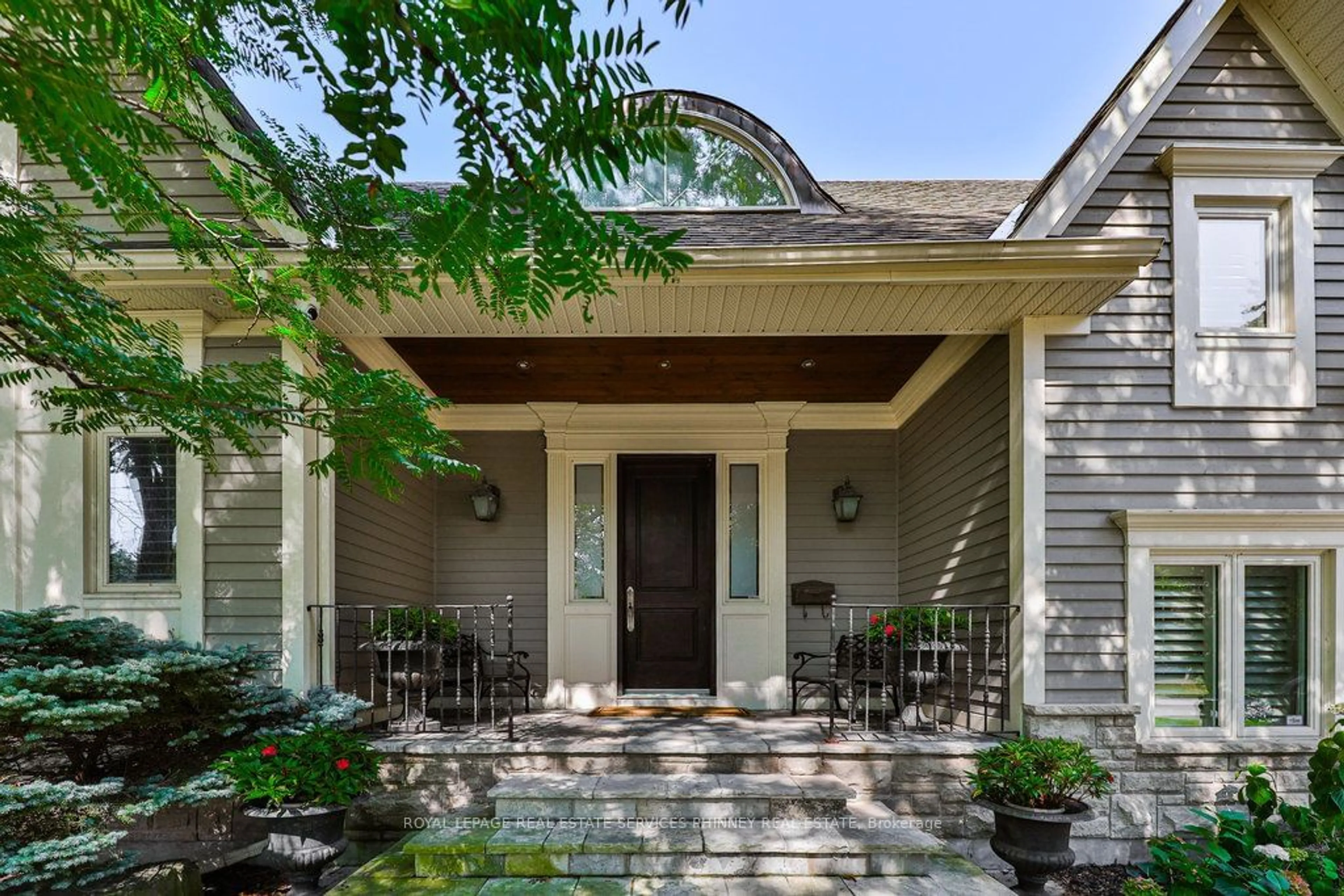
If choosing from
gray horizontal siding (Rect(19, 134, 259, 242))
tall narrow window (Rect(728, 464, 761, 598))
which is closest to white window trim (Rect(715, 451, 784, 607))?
tall narrow window (Rect(728, 464, 761, 598))

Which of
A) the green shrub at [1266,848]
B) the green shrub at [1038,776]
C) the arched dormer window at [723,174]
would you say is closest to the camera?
the green shrub at [1266,848]

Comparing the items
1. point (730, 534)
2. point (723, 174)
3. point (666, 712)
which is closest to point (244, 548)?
point (666, 712)

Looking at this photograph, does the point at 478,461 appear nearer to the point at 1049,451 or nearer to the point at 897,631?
the point at 897,631

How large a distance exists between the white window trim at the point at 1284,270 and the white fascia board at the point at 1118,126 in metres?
0.30

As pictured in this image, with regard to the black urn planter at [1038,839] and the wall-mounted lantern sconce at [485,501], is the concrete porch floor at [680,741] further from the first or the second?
the wall-mounted lantern sconce at [485,501]

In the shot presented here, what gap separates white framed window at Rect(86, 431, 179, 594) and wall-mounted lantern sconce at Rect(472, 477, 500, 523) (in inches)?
92.7

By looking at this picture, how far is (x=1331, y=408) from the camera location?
4508mm

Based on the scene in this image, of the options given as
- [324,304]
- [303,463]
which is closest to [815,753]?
[303,463]

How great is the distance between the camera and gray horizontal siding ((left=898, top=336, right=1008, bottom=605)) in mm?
4766

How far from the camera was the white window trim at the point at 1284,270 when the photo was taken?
14.7ft

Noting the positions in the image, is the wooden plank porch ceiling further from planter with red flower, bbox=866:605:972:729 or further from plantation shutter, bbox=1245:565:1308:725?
plantation shutter, bbox=1245:565:1308:725

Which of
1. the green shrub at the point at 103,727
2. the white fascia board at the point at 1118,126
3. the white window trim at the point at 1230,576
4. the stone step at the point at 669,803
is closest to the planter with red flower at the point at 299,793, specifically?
the green shrub at the point at 103,727

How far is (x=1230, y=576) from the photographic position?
450 cm

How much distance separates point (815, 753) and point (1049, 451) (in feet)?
6.96
